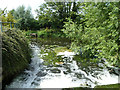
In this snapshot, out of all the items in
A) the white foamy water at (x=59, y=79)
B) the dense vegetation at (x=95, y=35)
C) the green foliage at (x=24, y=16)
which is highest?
the green foliage at (x=24, y=16)

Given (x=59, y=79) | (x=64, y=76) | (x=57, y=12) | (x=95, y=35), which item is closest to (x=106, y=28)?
(x=95, y=35)

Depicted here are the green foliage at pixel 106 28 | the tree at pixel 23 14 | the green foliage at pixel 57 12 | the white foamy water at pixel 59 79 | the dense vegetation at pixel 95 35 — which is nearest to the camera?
the white foamy water at pixel 59 79

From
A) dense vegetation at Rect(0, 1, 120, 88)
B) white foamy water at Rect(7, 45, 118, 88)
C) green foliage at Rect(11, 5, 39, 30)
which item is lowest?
→ white foamy water at Rect(7, 45, 118, 88)

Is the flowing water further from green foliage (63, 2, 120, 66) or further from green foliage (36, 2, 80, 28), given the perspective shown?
green foliage (36, 2, 80, 28)

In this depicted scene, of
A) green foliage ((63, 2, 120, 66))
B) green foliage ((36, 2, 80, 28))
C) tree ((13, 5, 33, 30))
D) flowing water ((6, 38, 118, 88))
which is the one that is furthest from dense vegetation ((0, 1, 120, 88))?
tree ((13, 5, 33, 30))

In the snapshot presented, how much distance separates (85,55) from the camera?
16.4 ft

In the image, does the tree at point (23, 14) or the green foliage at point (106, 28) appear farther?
the tree at point (23, 14)

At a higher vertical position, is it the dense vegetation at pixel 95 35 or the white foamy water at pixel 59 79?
the dense vegetation at pixel 95 35

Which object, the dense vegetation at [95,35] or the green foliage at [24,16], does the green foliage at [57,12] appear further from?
the dense vegetation at [95,35]

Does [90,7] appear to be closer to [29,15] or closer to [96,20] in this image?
[96,20]

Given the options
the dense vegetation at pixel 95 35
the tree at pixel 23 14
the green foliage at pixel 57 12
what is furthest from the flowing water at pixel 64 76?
the tree at pixel 23 14

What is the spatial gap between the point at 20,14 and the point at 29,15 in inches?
53.1

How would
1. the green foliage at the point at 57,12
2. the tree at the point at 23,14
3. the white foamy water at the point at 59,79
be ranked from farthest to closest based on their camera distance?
the tree at the point at 23,14 → the green foliage at the point at 57,12 → the white foamy water at the point at 59,79

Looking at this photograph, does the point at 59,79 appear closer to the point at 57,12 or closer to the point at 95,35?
the point at 95,35
